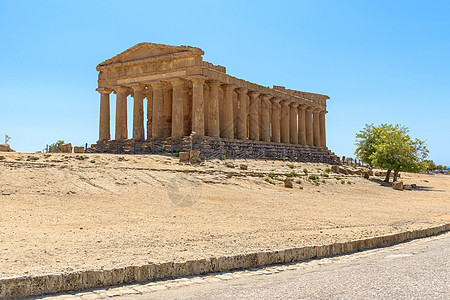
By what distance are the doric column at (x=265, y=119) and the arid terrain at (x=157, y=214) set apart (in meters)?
19.3

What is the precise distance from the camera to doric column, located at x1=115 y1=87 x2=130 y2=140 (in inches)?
1678

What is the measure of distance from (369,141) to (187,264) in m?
41.1

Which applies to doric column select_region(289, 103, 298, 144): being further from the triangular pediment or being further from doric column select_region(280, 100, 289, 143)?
the triangular pediment

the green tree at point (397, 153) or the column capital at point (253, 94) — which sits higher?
the column capital at point (253, 94)

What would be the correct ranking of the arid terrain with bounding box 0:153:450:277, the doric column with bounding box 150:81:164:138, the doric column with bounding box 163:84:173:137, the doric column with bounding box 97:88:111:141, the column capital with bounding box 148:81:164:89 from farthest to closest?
1. the doric column with bounding box 163:84:173:137
2. the doric column with bounding box 97:88:111:141
3. the doric column with bounding box 150:81:164:138
4. the column capital with bounding box 148:81:164:89
5. the arid terrain with bounding box 0:153:450:277

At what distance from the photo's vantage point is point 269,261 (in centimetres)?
920

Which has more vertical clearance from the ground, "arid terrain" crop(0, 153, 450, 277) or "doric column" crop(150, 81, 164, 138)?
"doric column" crop(150, 81, 164, 138)

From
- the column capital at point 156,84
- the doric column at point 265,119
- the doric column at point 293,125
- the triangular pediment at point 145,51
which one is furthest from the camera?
the doric column at point 293,125

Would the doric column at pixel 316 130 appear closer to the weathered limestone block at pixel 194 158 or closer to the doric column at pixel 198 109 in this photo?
the doric column at pixel 198 109

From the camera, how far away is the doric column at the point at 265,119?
153 ft

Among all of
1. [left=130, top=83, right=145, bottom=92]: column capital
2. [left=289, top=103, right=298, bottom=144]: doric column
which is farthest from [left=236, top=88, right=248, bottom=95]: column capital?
[left=289, top=103, right=298, bottom=144]: doric column

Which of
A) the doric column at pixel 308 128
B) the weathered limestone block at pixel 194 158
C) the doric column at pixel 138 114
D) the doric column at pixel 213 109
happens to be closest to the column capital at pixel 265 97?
the doric column at pixel 213 109

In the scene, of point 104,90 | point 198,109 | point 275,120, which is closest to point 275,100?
point 275,120

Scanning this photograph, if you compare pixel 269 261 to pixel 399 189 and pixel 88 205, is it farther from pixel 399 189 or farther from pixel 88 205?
pixel 399 189
